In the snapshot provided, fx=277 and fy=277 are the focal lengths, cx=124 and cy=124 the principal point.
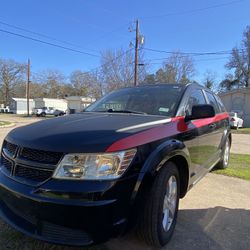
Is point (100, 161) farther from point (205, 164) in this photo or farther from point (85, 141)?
point (205, 164)

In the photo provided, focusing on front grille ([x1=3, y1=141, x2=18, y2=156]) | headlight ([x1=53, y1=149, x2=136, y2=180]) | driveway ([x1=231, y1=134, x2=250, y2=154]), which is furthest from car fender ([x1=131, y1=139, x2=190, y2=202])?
driveway ([x1=231, y1=134, x2=250, y2=154])

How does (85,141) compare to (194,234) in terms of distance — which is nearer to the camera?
(85,141)

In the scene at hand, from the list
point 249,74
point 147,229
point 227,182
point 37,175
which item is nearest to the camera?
point 37,175

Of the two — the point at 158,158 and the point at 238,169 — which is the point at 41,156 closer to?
the point at 158,158

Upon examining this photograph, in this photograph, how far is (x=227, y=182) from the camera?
17.2ft

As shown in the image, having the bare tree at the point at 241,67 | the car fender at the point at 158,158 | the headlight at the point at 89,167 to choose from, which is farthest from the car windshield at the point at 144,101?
the bare tree at the point at 241,67

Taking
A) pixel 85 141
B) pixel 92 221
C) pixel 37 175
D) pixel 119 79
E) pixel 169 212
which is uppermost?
pixel 119 79

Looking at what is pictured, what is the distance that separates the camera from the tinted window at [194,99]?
3.68m

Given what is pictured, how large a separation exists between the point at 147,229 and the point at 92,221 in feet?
2.07

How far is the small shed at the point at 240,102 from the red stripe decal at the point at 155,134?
24.2 meters

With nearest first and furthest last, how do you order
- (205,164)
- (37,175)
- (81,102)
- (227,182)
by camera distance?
(37,175)
(205,164)
(227,182)
(81,102)

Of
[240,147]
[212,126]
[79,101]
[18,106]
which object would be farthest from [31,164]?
[18,106]

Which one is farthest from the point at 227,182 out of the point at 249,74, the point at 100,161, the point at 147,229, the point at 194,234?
the point at 249,74

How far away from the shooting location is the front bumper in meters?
2.12
